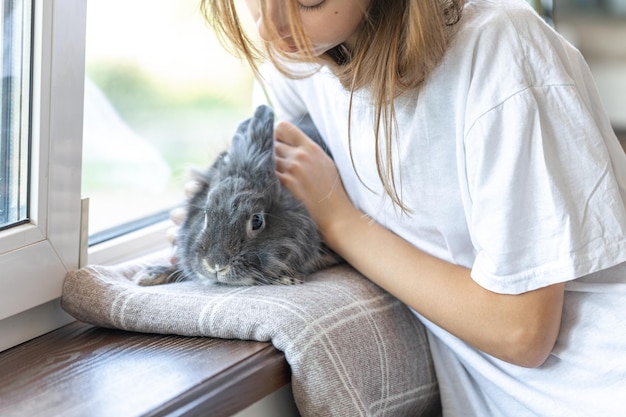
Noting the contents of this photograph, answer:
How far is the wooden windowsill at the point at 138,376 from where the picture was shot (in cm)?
87

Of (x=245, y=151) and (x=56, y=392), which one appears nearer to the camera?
(x=56, y=392)

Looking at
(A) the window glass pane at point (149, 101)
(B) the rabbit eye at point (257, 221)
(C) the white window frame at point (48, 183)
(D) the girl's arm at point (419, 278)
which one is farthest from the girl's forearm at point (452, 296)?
(A) the window glass pane at point (149, 101)

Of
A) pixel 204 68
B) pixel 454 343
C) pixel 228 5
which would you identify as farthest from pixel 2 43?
pixel 204 68

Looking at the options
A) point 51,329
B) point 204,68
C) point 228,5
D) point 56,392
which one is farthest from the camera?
point 204,68

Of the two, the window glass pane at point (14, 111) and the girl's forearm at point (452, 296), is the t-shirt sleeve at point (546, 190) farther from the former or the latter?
the window glass pane at point (14, 111)

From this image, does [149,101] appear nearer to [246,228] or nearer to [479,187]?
[246,228]

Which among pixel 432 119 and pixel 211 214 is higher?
pixel 432 119

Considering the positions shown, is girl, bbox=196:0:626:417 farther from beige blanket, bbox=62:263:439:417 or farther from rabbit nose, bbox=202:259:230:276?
rabbit nose, bbox=202:259:230:276

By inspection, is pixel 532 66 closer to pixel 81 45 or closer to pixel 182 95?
pixel 81 45

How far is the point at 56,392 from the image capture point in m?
0.92

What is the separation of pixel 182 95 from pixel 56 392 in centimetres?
109

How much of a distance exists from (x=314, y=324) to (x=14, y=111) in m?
0.47

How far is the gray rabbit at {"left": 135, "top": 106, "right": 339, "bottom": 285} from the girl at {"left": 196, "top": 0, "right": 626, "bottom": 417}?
0.05 m

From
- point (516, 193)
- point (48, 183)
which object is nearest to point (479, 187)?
point (516, 193)
